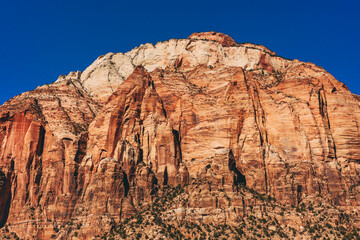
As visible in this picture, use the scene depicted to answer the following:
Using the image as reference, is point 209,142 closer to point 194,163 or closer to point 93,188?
point 194,163

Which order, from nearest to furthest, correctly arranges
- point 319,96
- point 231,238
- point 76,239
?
1. point 231,238
2. point 76,239
3. point 319,96

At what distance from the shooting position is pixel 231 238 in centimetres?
8594

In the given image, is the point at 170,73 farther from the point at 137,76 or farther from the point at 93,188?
the point at 93,188

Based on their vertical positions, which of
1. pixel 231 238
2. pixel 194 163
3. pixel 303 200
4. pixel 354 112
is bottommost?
pixel 231 238

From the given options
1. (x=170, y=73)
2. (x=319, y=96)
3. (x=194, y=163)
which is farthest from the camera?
(x=170, y=73)

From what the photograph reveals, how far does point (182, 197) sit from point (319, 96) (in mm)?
41311

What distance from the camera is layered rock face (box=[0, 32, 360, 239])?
312ft

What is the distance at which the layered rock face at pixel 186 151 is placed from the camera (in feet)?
312

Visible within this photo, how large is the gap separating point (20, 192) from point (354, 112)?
79386mm

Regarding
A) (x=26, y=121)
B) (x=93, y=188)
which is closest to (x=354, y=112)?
(x=93, y=188)

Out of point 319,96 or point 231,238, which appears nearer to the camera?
point 231,238

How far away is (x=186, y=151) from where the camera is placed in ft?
346

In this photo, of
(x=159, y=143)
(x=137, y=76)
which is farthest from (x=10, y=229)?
(x=137, y=76)

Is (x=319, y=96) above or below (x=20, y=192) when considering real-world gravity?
above
